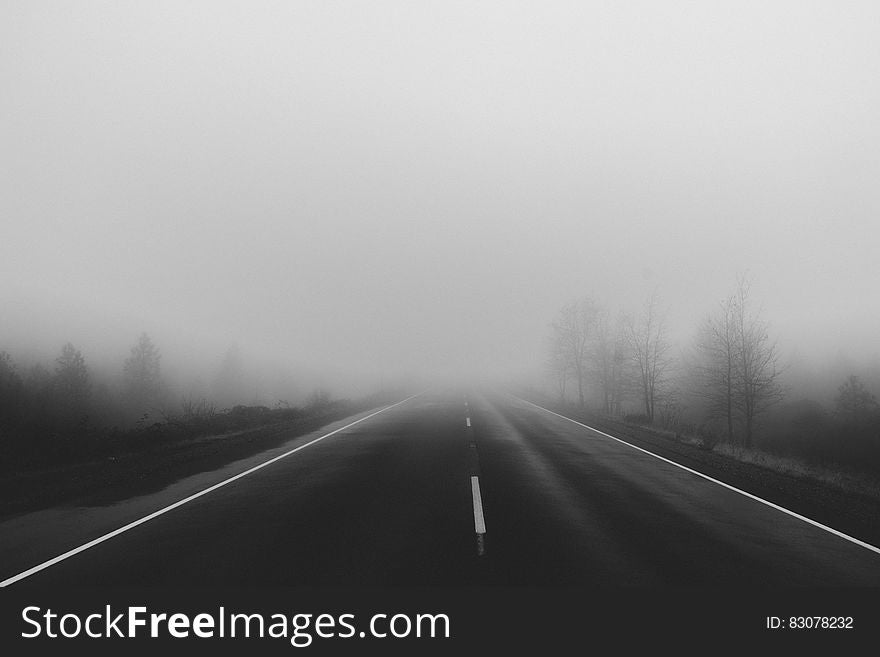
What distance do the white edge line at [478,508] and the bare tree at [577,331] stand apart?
37275mm

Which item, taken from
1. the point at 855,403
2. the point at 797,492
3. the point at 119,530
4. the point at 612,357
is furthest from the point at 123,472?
the point at 855,403

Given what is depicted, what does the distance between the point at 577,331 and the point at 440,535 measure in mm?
42686

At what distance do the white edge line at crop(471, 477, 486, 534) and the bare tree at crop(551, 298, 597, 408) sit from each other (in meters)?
37.3

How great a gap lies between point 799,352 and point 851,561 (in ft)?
232

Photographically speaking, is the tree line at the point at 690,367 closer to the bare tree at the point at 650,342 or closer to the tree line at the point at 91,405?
the bare tree at the point at 650,342

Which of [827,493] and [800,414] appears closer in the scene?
[827,493]

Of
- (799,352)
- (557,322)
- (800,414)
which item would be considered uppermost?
(557,322)

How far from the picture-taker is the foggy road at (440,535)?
482 centimetres

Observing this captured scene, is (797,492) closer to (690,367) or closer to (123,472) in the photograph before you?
(123,472)

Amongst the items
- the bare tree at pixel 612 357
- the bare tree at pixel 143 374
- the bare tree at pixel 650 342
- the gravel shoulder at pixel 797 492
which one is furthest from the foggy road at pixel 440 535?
the bare tree at pixel 143 374

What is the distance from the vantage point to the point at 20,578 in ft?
15.5

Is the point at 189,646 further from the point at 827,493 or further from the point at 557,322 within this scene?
the point at 557,322

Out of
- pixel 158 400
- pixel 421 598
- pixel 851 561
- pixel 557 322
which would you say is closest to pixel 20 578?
pixel 421 598

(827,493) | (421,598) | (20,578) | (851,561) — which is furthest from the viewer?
(827,493)
